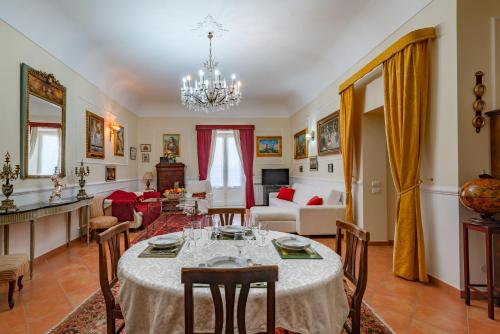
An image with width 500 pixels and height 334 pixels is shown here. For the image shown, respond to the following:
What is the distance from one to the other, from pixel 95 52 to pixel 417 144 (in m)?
5.62

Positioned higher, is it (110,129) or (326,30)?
(326,30)

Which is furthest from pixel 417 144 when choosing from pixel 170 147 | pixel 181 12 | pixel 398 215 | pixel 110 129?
pixel 170 147

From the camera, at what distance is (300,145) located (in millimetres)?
8453

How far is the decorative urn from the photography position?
7.77ft

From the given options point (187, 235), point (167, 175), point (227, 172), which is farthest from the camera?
point (227, 172)

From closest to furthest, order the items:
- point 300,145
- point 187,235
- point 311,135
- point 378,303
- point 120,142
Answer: point 187,235 → point 378,303 → point 311,135 → point 120,142 → point 300,145

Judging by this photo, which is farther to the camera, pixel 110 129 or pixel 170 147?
pixel 170 147

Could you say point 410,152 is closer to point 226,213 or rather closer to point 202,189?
point 226,213

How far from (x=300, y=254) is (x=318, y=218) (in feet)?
11.7

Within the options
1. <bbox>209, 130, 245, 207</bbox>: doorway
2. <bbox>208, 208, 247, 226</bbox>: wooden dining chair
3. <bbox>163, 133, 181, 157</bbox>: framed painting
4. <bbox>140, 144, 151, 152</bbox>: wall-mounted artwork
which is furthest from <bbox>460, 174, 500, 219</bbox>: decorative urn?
<bbox>140, 144, 151, 152</bbox>: wall-mounted artwork

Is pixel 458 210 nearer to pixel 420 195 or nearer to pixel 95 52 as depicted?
pixel 420 195

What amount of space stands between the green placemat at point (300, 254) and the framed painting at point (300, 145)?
20.3ft

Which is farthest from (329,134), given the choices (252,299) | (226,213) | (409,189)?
(252,299)

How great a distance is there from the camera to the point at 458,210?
2.79m
